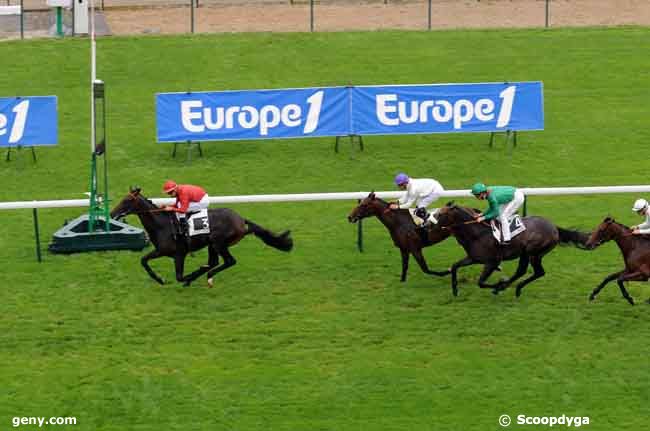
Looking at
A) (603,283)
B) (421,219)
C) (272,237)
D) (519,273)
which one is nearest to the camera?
(603,283)

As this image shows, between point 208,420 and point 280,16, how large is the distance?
2089 centimetres

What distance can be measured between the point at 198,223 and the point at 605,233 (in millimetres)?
5586

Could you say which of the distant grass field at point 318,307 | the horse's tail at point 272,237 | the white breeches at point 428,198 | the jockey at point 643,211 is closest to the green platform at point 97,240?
the distant grass field at point 318,307

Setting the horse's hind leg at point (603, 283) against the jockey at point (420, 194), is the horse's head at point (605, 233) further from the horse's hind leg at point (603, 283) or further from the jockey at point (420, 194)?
the jockey at point (420, 194)

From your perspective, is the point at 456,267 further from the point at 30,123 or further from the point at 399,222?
the point at 30,123

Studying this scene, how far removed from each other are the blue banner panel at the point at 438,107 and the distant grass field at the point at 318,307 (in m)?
0.58

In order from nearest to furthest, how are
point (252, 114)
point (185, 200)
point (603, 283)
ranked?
point (603, 283)
point (185, 200)
point (252, 114)

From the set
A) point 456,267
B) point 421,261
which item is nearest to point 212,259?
point 421,261

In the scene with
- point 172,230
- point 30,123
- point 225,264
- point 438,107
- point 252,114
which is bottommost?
point 225,264

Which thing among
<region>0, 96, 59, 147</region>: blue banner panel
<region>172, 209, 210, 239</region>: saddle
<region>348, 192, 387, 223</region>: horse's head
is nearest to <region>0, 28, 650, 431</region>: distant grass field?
<region>0, 96, 59, 147</region>: blue banner panel

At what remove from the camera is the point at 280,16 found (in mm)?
37312

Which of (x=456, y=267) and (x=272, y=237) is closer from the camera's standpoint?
(x=456, y=267)

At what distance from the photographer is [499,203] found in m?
20.8

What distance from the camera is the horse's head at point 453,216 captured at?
2092cm
